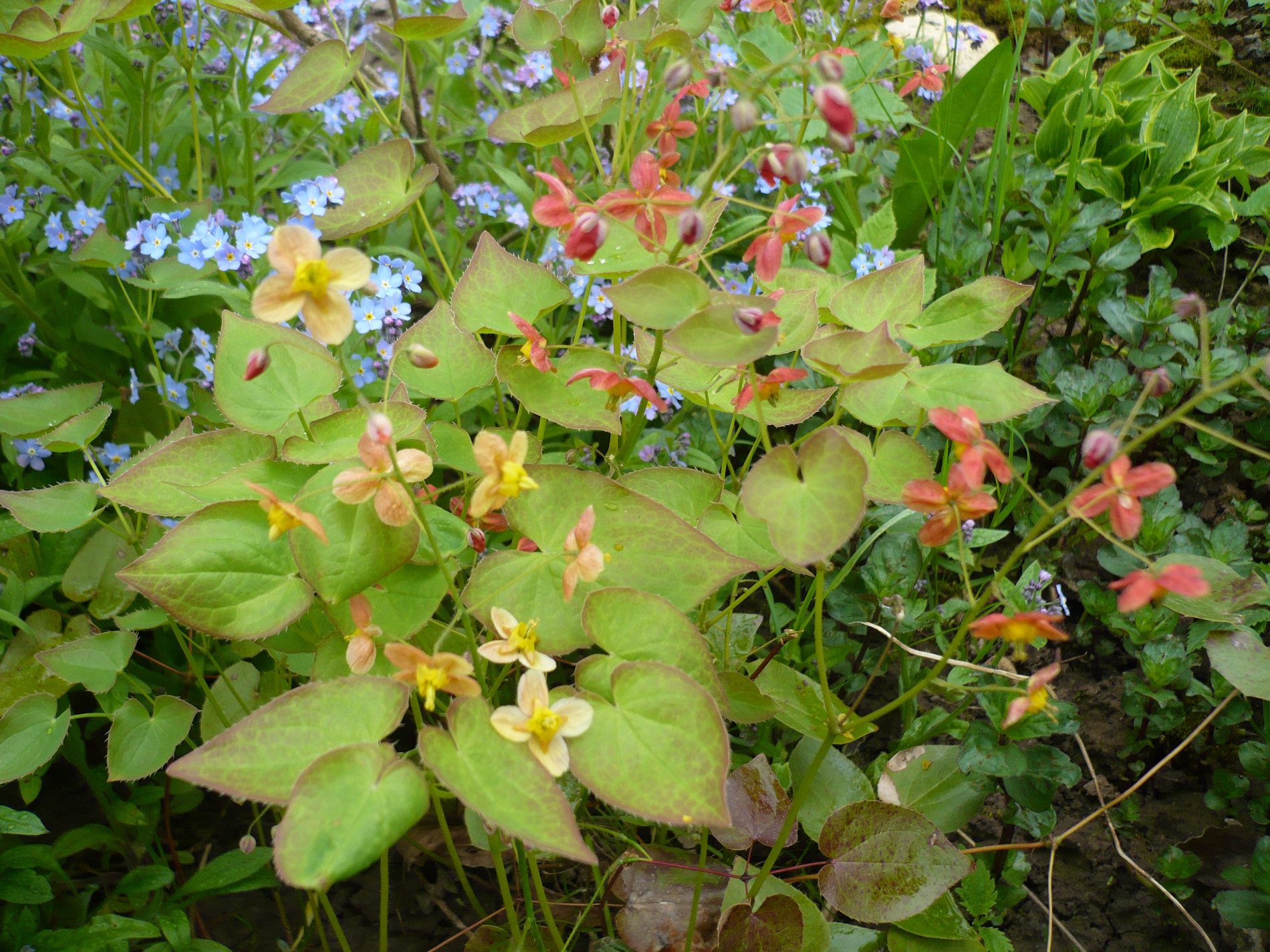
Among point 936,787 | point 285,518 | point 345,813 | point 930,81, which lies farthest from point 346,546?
point 930,81

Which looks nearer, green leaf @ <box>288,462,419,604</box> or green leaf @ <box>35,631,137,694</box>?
green leaf @ <box>288,462,419,604</box>

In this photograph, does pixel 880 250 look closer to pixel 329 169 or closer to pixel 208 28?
pixel 329 169

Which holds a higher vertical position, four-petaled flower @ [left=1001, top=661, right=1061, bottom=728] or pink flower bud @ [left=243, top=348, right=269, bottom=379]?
pink flower bud @ [left=243, top=348, right=269, bottom=379]

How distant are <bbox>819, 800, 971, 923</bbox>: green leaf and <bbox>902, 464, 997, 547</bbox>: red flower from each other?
0.41m

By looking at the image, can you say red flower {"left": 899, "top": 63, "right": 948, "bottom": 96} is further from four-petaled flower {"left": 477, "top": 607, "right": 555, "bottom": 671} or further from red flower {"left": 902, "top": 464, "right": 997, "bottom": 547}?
four-petaled flower {"left": 477, "top": 607, "right": 555, "bottom": 671}

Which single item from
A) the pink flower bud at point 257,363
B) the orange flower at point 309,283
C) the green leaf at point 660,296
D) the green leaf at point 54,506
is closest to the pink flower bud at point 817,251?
the green leaf at point 660,296

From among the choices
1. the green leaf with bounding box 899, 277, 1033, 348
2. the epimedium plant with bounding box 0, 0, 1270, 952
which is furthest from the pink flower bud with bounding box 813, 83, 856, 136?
the green leaf with bounding box 899, 277, 1033, 348

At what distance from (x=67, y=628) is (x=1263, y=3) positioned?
3099 millimetres

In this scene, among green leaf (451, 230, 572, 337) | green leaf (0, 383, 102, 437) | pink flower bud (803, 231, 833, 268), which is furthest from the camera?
green leaf (0, 383, 102, 437)

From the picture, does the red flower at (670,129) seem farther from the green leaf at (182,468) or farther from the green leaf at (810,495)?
the green leaf at (182,468)

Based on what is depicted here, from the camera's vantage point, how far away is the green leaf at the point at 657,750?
0.77 m

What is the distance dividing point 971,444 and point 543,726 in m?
0.50

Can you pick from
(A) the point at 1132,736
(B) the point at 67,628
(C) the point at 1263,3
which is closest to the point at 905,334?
(A) the point at 1132,736

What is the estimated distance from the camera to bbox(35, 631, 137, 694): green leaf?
3.92 feet
